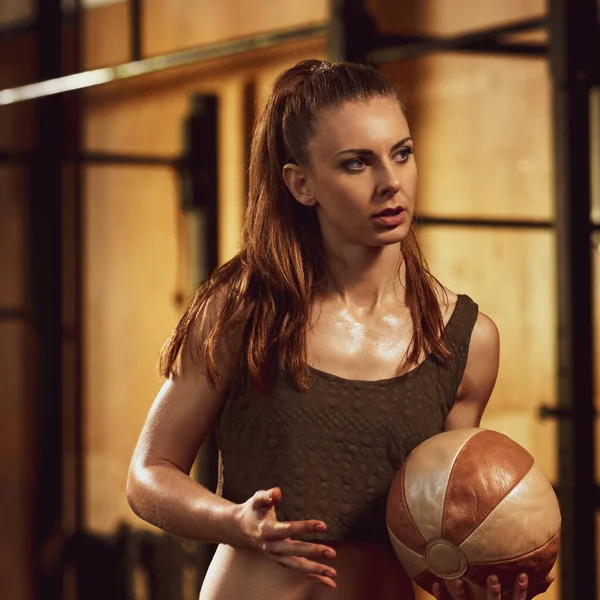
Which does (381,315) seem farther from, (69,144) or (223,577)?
(69,144)

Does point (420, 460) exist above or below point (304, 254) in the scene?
below

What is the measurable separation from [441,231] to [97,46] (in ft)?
6.64

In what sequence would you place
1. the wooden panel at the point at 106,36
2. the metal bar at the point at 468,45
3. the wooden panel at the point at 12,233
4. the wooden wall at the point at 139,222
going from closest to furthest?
the metal bar at the point at 468,45 → the wooden wall at the point at 139,222 → the wooden panel at the point at 106,36 → the wooden panel at the point at 12,233

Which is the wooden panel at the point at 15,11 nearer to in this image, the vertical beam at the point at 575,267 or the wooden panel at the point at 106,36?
the wooden panel at the point at 106,36

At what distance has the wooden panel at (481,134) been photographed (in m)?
3.86

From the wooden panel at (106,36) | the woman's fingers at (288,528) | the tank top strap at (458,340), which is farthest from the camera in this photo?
the wooden panel at (106,36)

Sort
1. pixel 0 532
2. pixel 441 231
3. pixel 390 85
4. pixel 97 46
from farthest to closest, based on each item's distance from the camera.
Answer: pixel 0 532 < pixel 97 46 < pixel 441 231 < pixel 390 85

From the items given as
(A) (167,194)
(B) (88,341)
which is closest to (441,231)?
(A) (167,194)

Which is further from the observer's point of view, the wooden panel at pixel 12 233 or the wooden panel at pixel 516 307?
the wooden panel at pixel 12 233

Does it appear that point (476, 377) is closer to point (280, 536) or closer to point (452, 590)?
point (452, 590)

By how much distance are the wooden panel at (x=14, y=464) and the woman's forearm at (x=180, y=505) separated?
370cm

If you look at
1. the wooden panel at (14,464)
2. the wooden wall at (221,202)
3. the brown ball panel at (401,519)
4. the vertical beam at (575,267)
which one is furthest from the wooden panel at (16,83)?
the brown ball panel at (401,519)

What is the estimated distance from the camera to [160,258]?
5.01 metres

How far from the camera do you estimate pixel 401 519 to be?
69.1 inches
